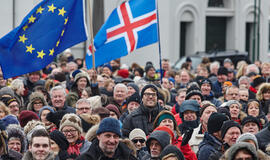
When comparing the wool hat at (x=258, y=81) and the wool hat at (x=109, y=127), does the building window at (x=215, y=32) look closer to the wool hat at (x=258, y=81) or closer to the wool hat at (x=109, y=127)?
the wool hat at (x=258, y=81)

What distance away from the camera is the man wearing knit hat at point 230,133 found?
799cm

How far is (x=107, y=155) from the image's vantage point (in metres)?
6.95

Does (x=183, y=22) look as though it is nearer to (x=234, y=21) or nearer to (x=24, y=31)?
(x=234, y=21)

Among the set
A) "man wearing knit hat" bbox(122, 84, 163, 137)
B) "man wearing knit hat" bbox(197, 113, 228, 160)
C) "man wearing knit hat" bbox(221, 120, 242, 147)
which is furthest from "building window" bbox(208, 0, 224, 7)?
"man wearing knit hat" bbox(221, 120, 242, 147)

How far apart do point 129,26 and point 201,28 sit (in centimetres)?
2267

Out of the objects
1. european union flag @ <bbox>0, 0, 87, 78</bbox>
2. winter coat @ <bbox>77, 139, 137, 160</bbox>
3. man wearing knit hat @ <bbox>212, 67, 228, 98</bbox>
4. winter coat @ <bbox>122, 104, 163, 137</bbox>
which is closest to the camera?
winter coat @ <bbox>77, 139, 137, 160</bbox>

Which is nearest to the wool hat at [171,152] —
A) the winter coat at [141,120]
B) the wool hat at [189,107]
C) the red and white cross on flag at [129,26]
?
the winter coat at [141,120]

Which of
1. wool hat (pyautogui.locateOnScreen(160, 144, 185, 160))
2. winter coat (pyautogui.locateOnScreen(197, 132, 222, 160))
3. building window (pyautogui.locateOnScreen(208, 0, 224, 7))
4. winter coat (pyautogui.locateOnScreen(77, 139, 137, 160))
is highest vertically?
building window (pyautogui.locateOnScreen(208, 0, 224, 7))

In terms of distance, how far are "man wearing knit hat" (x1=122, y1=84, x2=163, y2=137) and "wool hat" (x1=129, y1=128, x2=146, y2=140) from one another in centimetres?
60

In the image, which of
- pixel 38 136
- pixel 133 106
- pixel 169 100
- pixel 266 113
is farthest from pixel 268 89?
pixel 38 136

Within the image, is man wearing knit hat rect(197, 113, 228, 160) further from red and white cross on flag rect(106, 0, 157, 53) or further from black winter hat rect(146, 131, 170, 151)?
red and white cross on flag rect(106, 0, 157, 53)

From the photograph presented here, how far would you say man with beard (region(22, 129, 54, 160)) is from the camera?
732 centimetres

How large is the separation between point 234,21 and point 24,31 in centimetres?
2694

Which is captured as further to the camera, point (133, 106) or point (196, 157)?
point (133, 106)
